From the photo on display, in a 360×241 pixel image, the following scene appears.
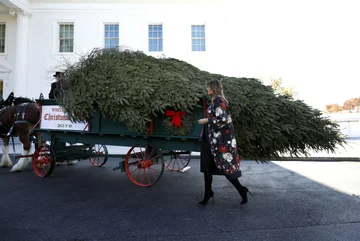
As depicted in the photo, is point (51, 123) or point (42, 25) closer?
point (51, 123)

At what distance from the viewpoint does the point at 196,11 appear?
634 inches

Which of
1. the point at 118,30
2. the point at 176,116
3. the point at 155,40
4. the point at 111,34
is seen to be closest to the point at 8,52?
the point at 111,34

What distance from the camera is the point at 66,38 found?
15.9 meters

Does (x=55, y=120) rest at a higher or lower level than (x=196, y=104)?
lower

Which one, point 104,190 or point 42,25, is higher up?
point 42,25

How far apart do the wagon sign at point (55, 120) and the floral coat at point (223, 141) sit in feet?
10.1

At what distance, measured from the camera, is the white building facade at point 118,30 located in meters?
15.5

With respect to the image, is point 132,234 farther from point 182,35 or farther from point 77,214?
point 182,35

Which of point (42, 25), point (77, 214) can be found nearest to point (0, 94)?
point (42, 25)

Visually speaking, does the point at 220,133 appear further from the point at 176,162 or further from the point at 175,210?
the point at 176,162

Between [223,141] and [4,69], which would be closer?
[223,141]

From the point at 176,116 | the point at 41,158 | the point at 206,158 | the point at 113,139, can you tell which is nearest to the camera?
the point at 206,158

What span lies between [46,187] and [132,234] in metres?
3.23

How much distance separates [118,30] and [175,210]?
15.0 meters
